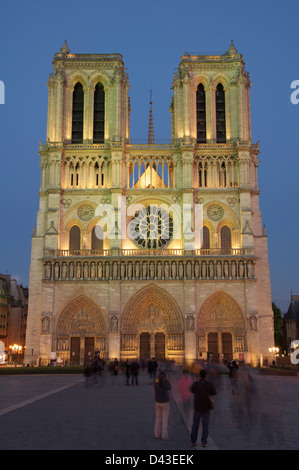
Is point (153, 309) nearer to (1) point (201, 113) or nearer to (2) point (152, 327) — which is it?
(2) point (152, 327)

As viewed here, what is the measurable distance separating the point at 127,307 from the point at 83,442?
34.5 m

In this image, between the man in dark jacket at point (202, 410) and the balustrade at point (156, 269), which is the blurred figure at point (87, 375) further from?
the balustrade at point (156, 269)

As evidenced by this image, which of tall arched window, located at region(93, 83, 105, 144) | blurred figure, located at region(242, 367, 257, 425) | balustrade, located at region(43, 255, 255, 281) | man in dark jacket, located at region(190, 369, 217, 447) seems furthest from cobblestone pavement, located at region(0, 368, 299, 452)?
tall arched window, located at region(93, 83, 105, 144)

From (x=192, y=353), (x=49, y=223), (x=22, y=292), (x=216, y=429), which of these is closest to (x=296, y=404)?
(x=216, y=429)

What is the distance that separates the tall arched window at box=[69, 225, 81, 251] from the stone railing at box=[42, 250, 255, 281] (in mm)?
2450

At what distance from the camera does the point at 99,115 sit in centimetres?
5219

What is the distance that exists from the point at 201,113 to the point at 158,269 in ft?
54.6

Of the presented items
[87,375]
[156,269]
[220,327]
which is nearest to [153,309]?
[156,269]

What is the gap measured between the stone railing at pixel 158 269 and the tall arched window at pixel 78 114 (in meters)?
12.6

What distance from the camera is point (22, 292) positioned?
75.1 m

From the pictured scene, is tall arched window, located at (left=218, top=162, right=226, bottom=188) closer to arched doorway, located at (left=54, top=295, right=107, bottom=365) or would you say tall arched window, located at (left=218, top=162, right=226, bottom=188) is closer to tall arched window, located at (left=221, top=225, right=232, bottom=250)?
tall arched window, located at (left=221, top=225, right=232, bottom=250)

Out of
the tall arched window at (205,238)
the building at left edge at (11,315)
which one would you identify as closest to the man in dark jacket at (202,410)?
the tall arched window at (205,238)

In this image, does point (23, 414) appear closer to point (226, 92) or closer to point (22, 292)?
point (226, 92)
